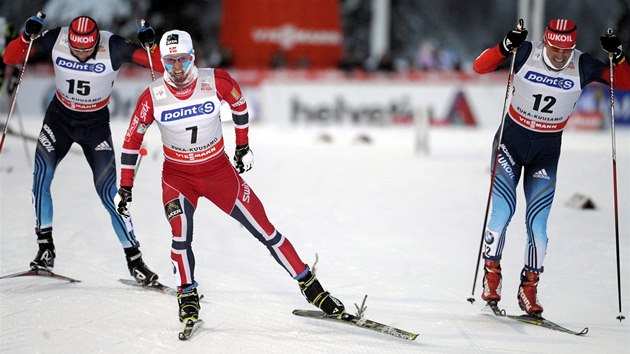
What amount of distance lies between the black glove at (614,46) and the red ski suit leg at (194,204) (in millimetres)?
2777

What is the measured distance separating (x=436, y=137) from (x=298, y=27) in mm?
6666

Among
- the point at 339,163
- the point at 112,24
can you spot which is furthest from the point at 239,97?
the point at 112,24

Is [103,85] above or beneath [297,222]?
above

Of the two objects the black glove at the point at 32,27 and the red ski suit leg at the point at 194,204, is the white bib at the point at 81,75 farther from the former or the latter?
the red ski suit leg at the point at 194,204

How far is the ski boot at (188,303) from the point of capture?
604cm

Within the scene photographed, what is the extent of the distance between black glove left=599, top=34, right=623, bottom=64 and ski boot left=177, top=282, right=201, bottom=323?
3501 millimetres

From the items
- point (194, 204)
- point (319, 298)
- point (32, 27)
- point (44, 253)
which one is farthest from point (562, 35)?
point (44, 253)

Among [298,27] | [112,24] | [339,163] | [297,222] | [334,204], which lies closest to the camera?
[297,222]

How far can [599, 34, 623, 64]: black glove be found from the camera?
254 inches

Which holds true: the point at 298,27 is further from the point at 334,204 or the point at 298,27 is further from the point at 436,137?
the point at 334,204

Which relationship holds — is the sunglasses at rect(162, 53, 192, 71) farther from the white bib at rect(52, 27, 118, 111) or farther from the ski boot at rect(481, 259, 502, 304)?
the ski boot at rect(481, 259, 502, 304)

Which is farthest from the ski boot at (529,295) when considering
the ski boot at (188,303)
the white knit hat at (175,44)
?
the white knit hat at (175,44)

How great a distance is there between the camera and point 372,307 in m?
6.84

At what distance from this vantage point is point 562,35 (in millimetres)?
6371
